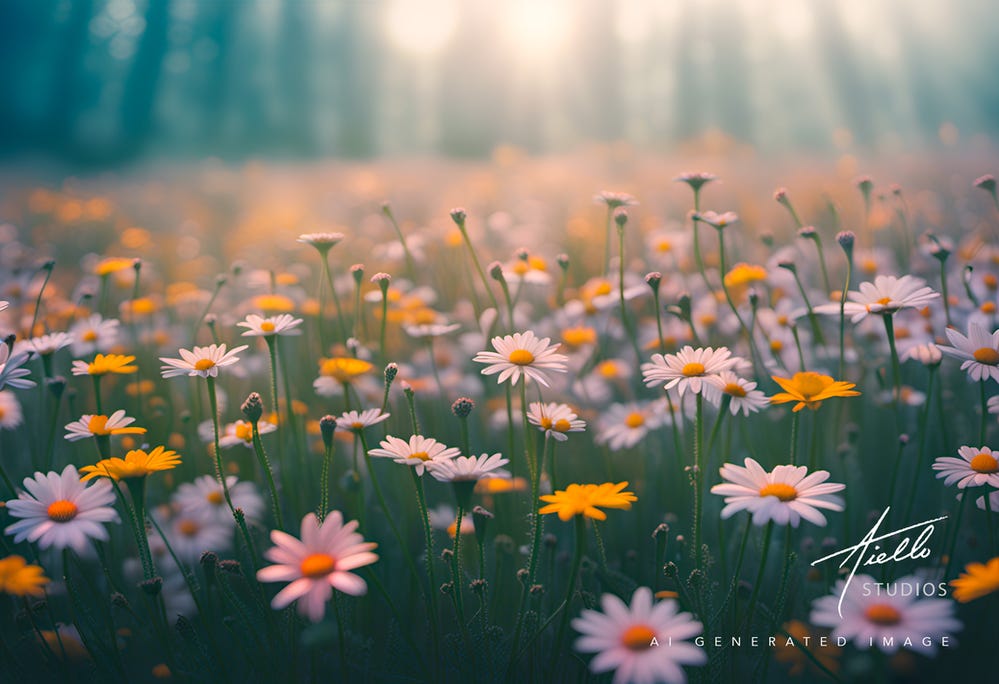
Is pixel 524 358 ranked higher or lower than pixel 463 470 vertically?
higher

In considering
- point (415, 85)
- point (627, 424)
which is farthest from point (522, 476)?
point (415, 85)

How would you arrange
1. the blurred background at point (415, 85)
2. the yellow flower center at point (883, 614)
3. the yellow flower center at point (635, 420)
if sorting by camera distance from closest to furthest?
1. the yellow flower center at point (883, 614)
2. the yellow flower center at point (635, 420)
3. the blurred background at point (415, 85)

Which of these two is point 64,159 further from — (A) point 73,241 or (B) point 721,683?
(B) point 721,683

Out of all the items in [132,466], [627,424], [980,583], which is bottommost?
[627,424]

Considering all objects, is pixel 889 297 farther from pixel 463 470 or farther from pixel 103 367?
pixel 103 367

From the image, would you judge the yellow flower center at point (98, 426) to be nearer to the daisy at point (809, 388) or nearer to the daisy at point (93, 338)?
the daisy at point (93, 338)

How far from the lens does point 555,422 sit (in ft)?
4.82

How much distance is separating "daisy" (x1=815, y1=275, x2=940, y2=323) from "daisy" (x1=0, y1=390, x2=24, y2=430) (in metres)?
2.47

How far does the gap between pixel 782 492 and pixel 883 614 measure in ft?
0.79

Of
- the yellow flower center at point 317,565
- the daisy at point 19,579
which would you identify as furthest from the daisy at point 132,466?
the yellow flower center at point 317,565

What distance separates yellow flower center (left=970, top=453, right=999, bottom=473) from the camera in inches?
50.4

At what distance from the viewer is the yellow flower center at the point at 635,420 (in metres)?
2.08

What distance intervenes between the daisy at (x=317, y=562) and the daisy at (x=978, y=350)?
131 cm

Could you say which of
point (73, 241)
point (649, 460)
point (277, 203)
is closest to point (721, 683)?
point (649, 460)
